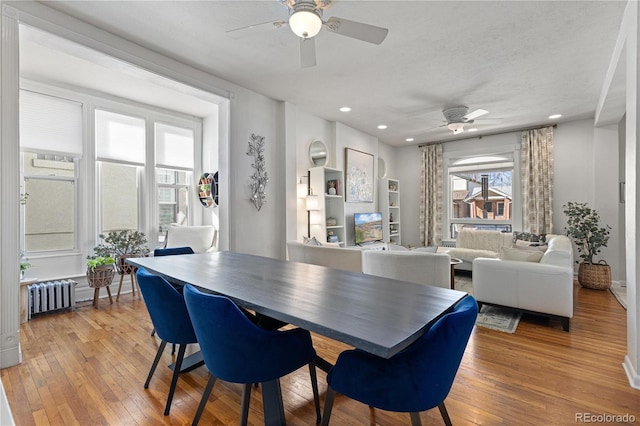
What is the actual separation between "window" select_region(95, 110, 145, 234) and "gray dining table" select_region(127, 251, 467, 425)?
8.68 feet

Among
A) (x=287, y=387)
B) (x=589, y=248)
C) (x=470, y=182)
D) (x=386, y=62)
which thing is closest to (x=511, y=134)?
(x=470, y=182)

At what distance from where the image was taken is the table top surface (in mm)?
1104

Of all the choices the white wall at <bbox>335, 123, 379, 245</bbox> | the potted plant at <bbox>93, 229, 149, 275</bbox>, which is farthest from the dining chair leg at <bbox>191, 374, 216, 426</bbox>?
the white wall at <bbox>335, 123, 379, 245</bbox>

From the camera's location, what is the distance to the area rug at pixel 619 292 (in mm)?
3873

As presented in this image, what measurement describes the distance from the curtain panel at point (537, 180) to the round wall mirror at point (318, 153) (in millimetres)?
3801

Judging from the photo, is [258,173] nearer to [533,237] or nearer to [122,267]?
[122,267]

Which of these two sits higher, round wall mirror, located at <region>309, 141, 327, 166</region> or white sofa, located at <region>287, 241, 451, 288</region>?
round wall mirror, located at <region>309, 141, 327, 166</region>

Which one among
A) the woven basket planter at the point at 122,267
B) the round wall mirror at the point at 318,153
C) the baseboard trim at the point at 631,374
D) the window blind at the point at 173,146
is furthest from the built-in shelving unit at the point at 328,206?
the baseboard trim at the point at 631,374

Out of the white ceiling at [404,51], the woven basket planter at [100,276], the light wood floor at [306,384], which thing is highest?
the white ceiling at [404,51]

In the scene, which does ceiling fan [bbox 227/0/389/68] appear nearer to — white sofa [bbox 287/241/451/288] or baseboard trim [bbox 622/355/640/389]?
white sofa [bbox 287/241/451/288]

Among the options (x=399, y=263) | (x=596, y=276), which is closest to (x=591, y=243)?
(x=596, y=276)

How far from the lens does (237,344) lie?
4.37ft

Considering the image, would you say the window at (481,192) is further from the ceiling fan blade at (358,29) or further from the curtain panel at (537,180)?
the ceiling fan blade at (358,29)

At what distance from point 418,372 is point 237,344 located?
75 centimetres
